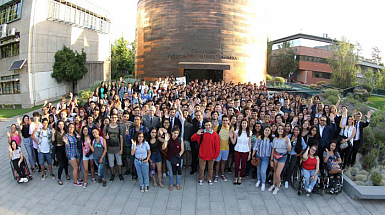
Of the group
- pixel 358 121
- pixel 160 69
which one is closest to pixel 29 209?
pixel 358 121

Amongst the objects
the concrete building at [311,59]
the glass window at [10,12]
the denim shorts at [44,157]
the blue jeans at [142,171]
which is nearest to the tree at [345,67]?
the concrete building at [311,59]

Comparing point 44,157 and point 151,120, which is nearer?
point 44,157

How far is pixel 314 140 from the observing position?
6.34m

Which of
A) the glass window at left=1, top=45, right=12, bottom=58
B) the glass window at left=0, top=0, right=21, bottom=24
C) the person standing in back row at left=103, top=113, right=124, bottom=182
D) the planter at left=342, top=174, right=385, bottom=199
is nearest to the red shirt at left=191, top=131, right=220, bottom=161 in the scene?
the person standing in back row at left=103, top=113, right=124, bottom=182

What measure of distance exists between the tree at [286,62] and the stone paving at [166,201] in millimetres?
43308

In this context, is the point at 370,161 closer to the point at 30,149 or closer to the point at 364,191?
the point at 364,191

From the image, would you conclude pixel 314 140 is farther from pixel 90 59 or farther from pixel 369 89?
pixel 90 59

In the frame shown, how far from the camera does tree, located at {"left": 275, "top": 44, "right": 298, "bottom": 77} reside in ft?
151

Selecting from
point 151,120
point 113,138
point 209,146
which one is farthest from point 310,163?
point 113,138

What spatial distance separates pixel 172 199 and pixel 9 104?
24505mm

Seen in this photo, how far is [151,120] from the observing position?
7520mm

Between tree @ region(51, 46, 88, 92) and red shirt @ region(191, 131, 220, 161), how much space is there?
21.4m

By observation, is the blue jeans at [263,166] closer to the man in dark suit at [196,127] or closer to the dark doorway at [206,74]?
the man in dark suit at [196,127]

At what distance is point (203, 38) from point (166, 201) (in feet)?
49.7
